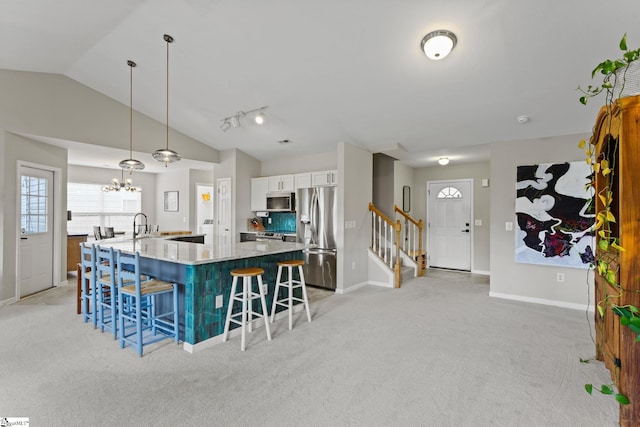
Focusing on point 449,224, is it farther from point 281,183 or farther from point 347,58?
point 347,58

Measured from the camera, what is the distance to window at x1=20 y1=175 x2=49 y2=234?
467 centimetres

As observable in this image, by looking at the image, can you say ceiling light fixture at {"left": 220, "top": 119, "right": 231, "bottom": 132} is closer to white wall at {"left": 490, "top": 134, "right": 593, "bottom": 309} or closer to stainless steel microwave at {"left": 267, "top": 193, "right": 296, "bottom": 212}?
stainless steel microwave at {"left": 267, "top": 193, "right": 296, "bottom": 212}

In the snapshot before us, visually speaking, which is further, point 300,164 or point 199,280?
point 300,164

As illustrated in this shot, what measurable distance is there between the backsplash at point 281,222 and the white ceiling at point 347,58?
184cm

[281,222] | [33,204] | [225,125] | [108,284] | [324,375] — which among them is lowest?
[324,375]

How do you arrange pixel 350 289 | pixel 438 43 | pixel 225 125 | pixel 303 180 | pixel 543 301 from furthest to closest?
pixel 303 180 → pixel 225 125 → pixel 350 289 → pixel 543 301 → pixel 438 43

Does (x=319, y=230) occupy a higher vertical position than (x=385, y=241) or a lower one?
higher

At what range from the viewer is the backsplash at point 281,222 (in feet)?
20.6

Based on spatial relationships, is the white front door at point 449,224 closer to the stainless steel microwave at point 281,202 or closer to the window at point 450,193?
the window at point 450,193

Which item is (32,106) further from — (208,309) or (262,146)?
(208,309)

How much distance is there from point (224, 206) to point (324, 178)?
230 centimetres

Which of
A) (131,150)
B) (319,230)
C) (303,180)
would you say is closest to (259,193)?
(303,180)

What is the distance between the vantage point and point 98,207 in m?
8.13

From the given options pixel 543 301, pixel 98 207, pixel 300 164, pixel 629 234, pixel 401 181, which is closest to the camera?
pixel 629 234
